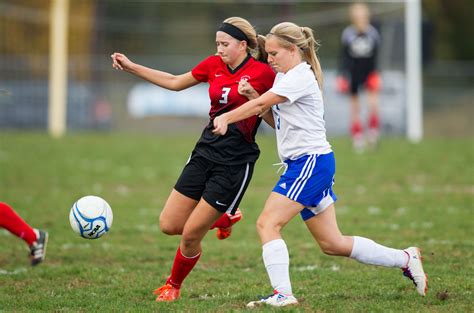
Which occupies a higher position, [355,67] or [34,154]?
[355,67]

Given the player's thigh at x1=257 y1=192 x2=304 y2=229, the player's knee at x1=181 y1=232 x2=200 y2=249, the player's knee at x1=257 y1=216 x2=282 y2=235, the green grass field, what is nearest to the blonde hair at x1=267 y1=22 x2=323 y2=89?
the player's thigh at x1=257 y1=192 x2=304 y2=229

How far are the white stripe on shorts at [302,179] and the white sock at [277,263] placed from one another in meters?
0.32

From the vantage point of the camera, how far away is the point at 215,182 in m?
6.01

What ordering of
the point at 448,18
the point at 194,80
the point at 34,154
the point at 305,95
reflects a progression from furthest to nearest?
the point at 448,18, the point at 34,154, the point at 194,80, the point at 305,95

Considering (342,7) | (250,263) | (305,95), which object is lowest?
(250,263)

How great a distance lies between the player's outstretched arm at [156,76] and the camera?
21.1ft

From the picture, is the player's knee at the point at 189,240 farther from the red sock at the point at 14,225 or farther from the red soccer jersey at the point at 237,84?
the red sock at the point at 14,225

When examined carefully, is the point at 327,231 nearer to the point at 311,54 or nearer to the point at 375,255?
the point at 375,255

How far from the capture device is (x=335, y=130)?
23391 mm

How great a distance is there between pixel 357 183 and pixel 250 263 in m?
5.45

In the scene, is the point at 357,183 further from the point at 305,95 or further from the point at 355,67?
the point at 305,95

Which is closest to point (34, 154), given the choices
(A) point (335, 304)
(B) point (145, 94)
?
(B) point (145, 94)

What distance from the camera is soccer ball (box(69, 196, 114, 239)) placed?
608 centimetres

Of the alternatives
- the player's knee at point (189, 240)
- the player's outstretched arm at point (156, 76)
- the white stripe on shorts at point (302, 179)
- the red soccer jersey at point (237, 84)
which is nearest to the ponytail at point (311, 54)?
the red soccer jersey at point (237, 84)
